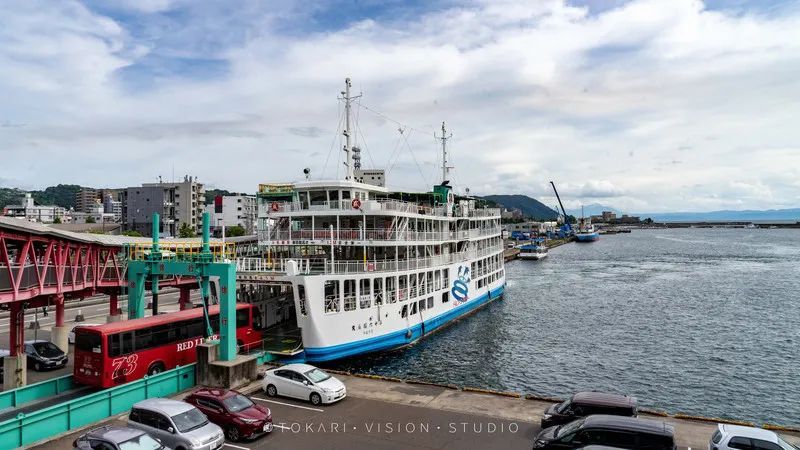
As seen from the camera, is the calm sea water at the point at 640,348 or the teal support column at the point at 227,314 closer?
the teal support column at the point at 227,314

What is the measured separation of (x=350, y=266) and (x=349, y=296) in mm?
3131

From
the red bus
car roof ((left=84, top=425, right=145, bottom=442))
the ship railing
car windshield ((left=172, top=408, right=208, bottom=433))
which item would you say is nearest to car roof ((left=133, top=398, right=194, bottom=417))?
car windshield ((left=172, top=408, right=208, bottom=433))

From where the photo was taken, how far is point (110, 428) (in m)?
14.6

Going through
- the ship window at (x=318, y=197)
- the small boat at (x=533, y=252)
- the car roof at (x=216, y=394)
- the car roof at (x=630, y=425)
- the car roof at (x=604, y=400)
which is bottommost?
the small boat at (x=533, y=252)

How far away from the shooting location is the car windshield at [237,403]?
17.5 m

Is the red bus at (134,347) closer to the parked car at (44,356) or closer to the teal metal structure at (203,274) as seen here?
the teal metal structure at (203,274)

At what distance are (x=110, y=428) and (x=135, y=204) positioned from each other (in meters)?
126

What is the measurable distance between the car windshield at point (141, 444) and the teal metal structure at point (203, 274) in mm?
8996

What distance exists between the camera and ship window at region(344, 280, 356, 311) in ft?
105

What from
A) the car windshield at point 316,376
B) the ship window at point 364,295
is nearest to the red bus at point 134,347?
the car windshield at point 316,376

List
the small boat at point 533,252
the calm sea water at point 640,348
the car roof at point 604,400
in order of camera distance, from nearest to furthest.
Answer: the car roof at point 604,400 → the calm sea water at point 640,348 → the small boat at point 533,252

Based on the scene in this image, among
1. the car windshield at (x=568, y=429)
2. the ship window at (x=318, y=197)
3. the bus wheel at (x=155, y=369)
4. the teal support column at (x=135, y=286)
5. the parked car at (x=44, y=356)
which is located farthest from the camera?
the ship window at (x=318, y=197)

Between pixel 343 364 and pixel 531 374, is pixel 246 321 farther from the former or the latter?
pixel 531 374

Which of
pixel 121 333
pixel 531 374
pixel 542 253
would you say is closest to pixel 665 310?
pixel 531 374
